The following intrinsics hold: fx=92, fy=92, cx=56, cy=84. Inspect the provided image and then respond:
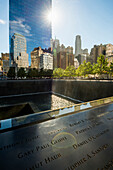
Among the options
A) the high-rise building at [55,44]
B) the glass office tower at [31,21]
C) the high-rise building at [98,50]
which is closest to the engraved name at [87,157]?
the glass office tower at [31,21]

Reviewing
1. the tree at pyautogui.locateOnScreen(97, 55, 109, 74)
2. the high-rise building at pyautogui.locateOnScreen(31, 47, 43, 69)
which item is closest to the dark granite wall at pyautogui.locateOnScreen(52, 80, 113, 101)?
the tree at pyautogui.locateOnScreen(97, 55, 109, 74)

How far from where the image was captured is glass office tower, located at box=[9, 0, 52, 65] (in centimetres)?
6062

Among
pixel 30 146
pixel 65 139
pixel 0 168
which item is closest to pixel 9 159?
pixel 0 168

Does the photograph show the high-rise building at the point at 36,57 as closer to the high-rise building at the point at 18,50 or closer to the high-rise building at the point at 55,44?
the high-rise building at the point at 18,50

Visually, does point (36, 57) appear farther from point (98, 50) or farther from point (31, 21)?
point (98, 50)

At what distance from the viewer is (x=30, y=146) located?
5.49 ft

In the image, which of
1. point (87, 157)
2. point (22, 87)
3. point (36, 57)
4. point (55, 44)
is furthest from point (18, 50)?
point (55, 44)

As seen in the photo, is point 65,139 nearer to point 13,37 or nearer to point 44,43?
point 13,37

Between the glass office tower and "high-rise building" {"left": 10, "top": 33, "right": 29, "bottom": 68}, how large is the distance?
199cm

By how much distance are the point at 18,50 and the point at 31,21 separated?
23401 millimetres

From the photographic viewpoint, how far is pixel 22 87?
72.1 feet

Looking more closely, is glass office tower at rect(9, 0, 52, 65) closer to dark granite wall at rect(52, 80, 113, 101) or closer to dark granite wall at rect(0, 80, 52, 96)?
dark granite wall at rect(0, 80, 52, 96)

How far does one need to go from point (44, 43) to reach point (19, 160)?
81071 millimetres

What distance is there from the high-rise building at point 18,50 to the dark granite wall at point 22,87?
1975 inches
